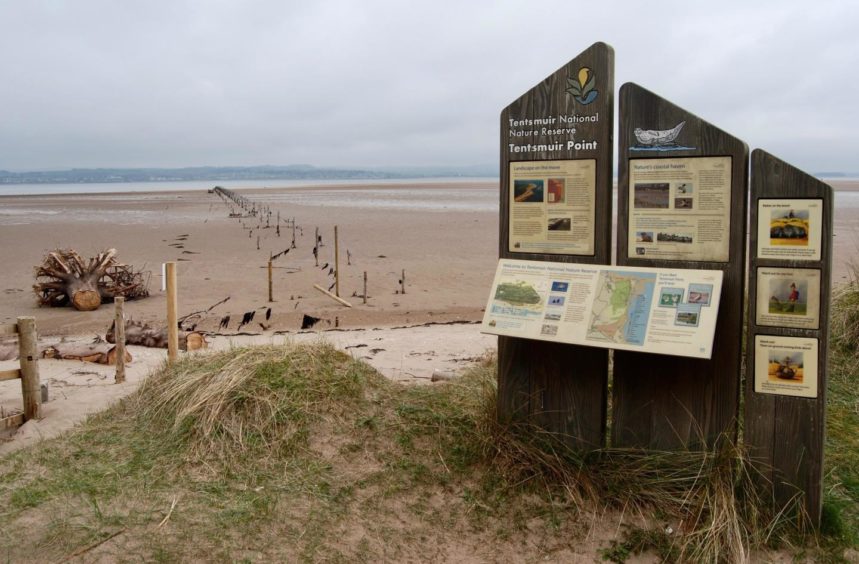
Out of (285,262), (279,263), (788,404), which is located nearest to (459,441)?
(788,404)

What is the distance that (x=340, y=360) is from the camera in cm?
632

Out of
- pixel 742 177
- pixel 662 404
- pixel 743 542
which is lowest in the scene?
pixel 743 542

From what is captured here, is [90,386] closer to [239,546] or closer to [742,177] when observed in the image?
[239,546]

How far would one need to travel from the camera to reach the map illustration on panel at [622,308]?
420 cm

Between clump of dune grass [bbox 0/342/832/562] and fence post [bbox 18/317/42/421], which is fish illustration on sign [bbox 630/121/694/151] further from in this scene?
fence post [bbox 18/317/42/421]

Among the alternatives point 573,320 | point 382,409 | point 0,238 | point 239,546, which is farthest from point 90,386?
point 0,238

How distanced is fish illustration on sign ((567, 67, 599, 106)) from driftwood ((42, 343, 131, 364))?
6360mm

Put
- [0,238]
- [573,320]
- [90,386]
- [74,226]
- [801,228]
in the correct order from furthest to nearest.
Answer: [74,226]
[0,238]
[90,386]
[573,320]
[801,228]

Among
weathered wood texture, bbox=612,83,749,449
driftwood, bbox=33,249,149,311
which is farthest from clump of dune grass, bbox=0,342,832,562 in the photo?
driftwood, bbox=33,249,149,311

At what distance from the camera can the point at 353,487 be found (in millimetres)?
4777

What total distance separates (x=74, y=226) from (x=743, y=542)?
33.2 m

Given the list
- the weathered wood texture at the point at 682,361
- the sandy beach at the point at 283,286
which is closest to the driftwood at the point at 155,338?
the sandy beach at the point at 283,286

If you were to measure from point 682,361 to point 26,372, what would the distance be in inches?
208

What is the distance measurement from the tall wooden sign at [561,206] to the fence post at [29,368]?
4098mm
